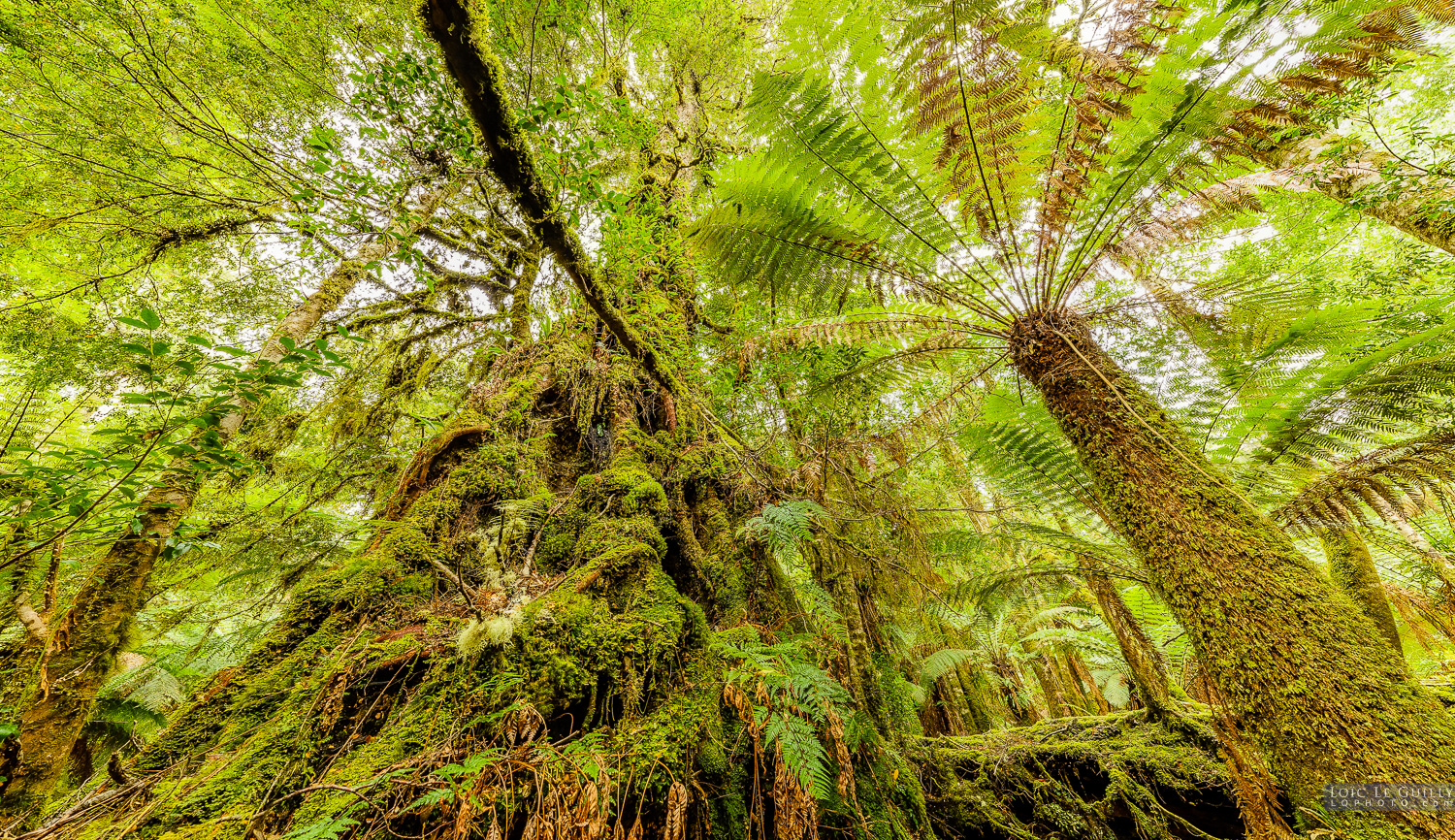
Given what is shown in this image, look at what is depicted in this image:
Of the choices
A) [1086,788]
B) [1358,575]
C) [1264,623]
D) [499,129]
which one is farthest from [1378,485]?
[499,129]

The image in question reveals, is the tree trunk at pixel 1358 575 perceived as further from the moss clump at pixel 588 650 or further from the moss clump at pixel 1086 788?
the moss clump at pixel 588 650

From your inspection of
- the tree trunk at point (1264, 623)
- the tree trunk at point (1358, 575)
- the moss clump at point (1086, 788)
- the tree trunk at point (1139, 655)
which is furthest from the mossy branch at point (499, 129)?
the tree trunk at point (1358, 575)

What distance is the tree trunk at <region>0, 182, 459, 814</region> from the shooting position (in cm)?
249

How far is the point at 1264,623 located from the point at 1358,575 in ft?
7.39

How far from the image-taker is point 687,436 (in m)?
3.88

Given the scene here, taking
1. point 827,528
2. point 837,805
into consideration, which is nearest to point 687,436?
point 827,528

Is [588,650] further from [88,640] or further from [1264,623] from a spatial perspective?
[88,640]

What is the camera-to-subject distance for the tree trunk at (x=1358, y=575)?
7.46 feet

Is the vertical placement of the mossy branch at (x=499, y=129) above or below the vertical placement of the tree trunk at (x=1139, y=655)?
above

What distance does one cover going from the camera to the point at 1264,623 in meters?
1.23

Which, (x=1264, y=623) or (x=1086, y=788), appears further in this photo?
(x=1086, y=788)

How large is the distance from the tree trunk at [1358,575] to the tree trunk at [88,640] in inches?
215

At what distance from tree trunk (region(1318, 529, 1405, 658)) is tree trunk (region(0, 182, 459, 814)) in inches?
215

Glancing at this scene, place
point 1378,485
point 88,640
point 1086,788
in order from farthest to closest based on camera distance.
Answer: point 88,640 < point 1086,788 < point 1378,485
